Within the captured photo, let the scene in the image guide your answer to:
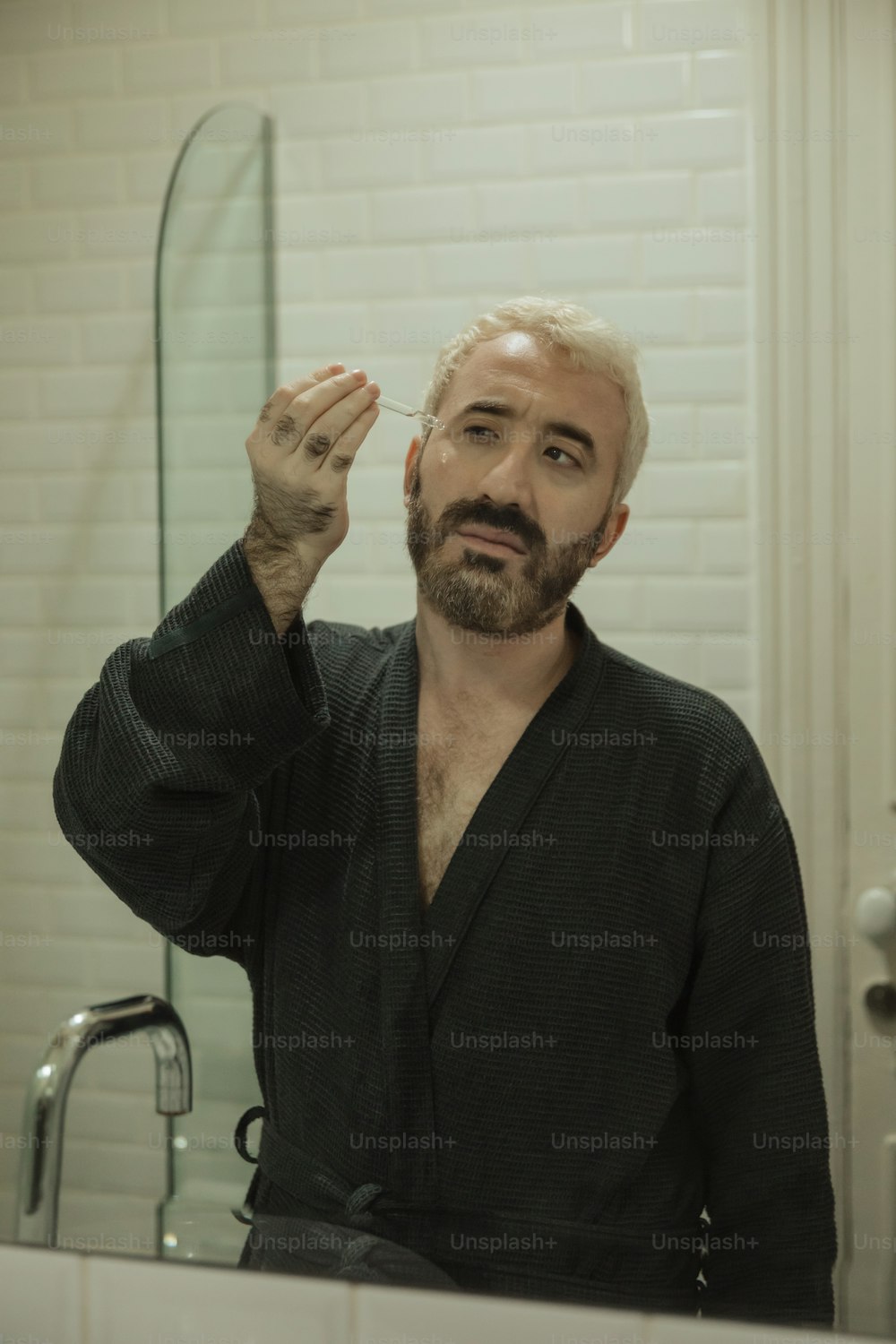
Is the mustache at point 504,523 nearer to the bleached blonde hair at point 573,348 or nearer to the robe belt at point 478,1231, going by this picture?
the bleached blonde hair at point 573,348

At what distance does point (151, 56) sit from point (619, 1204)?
91cm

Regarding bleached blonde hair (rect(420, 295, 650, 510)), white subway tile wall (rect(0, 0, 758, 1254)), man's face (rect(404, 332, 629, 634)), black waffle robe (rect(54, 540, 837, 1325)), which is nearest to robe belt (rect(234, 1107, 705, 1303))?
black waffle robe (rect(54, 540, 837, 1325))

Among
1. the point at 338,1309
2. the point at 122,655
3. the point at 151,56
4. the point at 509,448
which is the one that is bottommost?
the point at 338,1309

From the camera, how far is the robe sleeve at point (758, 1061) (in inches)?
28.0

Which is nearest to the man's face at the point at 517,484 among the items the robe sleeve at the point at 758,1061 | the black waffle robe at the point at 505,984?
the black waffle robe at the point at 505,984

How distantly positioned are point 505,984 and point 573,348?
1.46ft

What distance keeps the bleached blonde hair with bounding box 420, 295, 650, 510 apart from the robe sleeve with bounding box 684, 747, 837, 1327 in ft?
0.82

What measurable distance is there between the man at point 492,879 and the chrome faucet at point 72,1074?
0.07 metres

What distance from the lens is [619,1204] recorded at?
28.8 inches

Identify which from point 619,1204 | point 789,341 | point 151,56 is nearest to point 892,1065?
point 619,1204

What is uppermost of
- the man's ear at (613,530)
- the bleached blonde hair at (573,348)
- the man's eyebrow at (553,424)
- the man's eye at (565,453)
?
the bleached blonde hair at (573,348)

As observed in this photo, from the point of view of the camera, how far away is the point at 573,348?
2.51 ft

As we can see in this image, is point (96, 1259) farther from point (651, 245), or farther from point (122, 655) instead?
point (651, 245)

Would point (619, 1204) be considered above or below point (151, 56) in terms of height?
below
